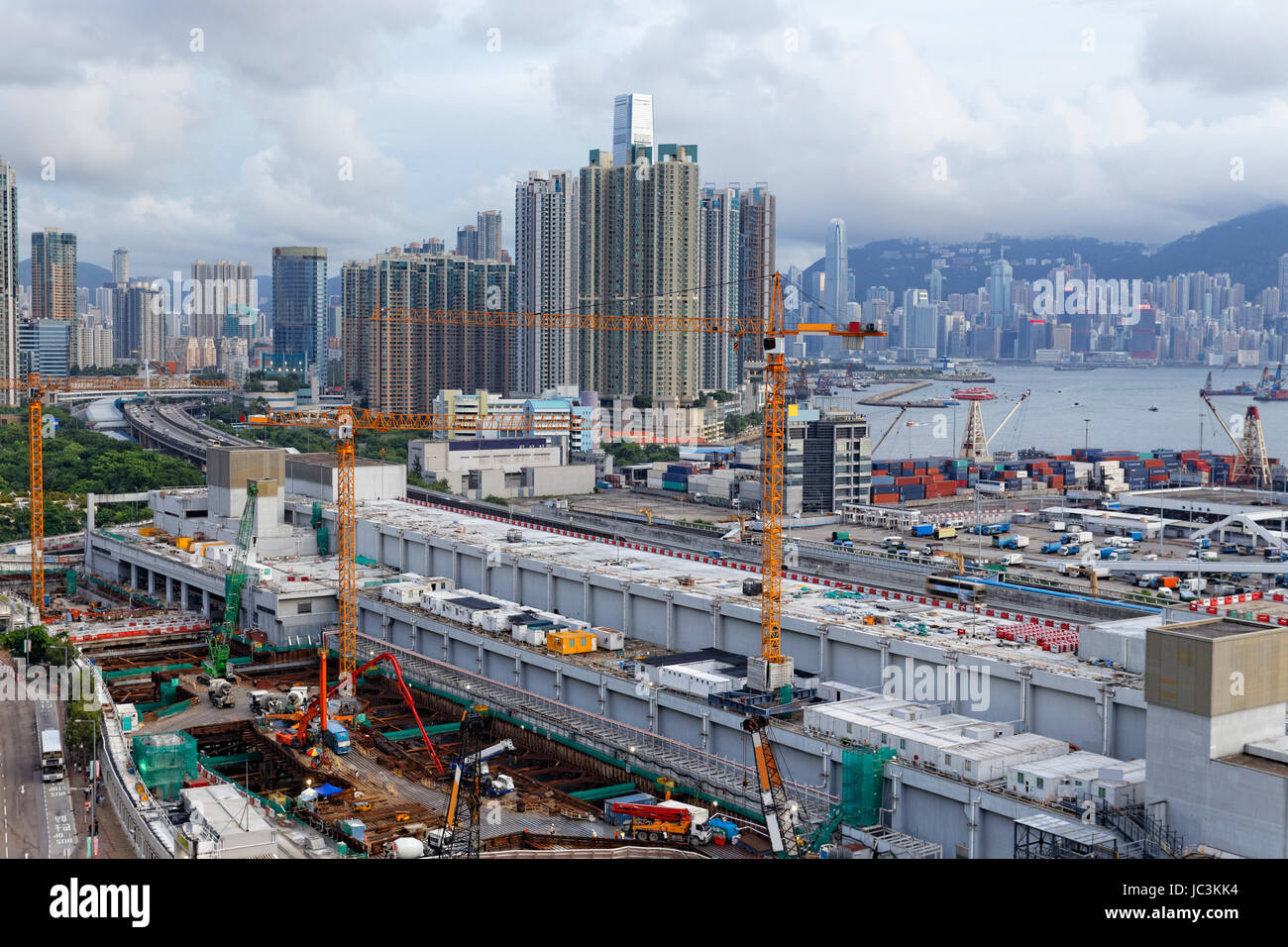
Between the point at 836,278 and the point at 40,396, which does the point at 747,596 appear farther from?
the point at 836,278

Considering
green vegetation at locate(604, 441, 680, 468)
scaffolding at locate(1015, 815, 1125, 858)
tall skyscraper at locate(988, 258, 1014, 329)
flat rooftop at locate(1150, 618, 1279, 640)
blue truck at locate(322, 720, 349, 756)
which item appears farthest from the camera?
tall skyscraper at locate(988, 258, 1014, 329)

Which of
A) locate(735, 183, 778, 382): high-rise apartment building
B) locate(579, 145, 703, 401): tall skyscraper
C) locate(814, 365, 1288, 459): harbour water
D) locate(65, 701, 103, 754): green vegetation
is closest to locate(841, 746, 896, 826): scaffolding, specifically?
locate(65, 701, 103, 754): green vegetation

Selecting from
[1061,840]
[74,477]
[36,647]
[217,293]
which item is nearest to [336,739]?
[36,647]

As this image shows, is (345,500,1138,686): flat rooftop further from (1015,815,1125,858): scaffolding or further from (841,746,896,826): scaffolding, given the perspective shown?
(1015,815,1125,858): scaffolding

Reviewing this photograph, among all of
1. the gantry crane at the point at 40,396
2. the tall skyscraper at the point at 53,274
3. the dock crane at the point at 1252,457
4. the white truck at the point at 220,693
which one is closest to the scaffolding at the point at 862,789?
the white truck at the point at 220,693
